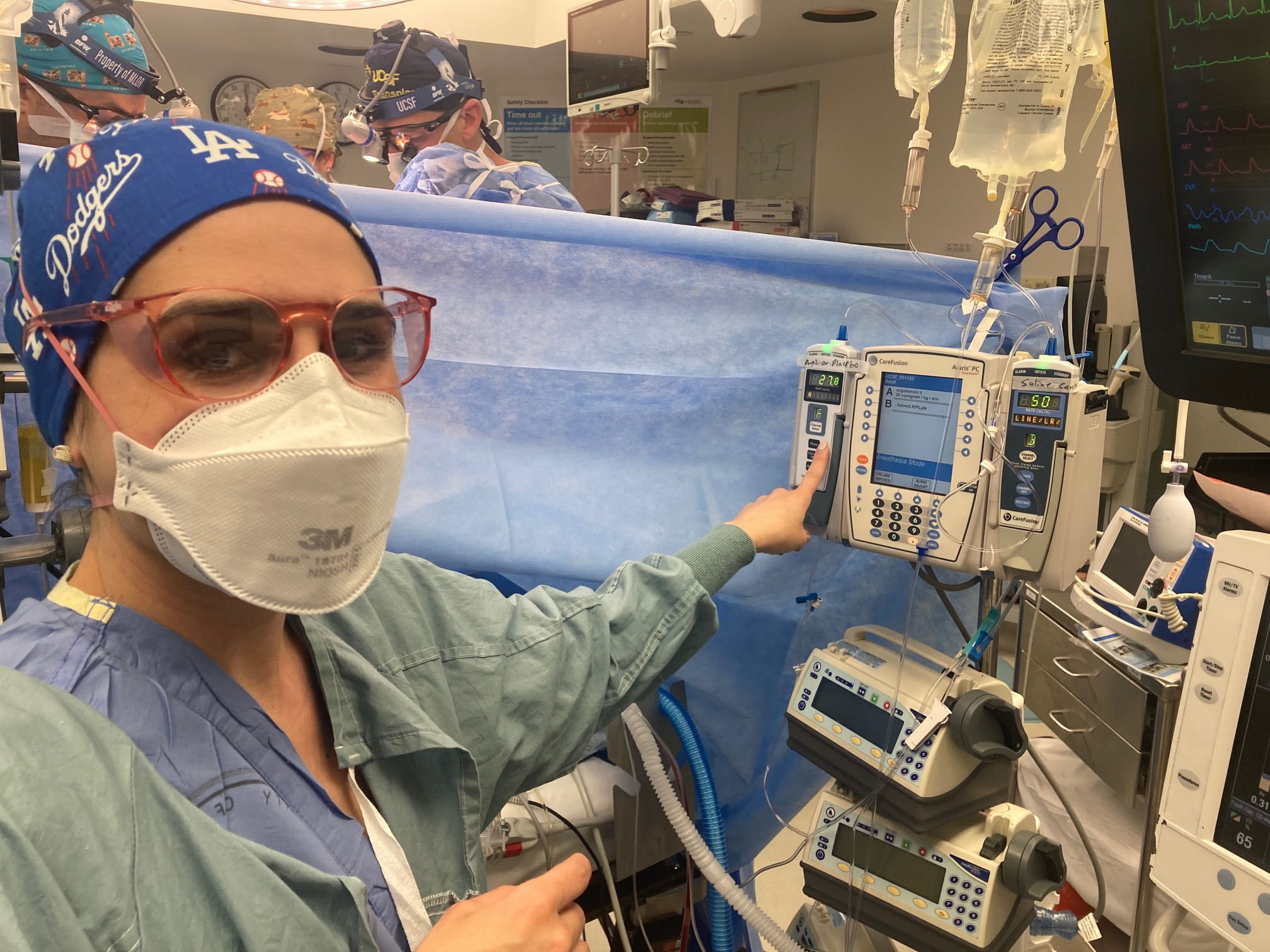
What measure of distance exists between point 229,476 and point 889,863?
1.04m

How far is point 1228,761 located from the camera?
3.30ft

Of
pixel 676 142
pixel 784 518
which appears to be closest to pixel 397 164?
pixel 784 518

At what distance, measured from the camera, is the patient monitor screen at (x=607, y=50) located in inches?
81.6

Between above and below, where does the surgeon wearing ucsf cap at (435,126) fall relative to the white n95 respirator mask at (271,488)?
above

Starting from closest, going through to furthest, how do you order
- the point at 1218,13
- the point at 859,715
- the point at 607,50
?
the point at 1218,13 → the point at 859,715 → the point at 607,50

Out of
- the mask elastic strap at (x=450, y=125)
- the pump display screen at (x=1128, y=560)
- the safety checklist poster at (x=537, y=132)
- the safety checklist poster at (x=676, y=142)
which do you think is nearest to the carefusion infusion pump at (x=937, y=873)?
the pump display screen at (x=1128, y=560)

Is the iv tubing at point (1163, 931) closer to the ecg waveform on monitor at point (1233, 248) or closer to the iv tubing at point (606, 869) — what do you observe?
the iv tubing at point (606, 869)

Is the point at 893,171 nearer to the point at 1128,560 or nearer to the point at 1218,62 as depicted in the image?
the point at 1128,560

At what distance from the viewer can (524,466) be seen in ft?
4.73

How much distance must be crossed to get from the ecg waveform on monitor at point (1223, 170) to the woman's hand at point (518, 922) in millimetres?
999

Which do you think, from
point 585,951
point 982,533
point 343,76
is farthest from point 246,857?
point 343,76

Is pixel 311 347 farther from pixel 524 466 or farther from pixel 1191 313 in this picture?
pixel 1191 313

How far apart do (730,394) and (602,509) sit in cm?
30

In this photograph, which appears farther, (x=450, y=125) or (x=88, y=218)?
(x=450, y=125)
